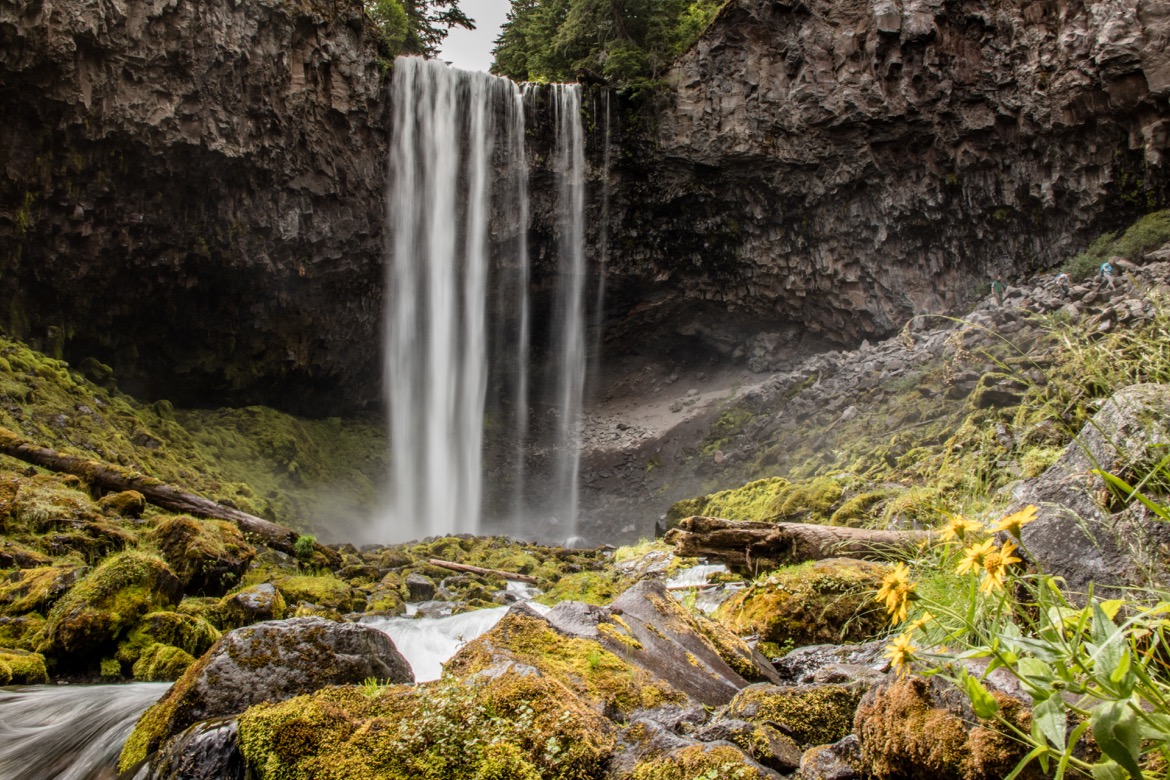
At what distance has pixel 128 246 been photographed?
625 inches

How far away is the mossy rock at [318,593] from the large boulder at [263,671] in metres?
4.10

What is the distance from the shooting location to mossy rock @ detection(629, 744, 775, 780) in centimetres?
202

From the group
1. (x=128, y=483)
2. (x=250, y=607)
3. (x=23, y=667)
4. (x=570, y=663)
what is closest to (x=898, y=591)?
(x=570, y=663)

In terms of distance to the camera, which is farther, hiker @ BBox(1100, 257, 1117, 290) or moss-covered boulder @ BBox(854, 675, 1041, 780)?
hiker @ BBox(1100, 257, 1117, 290)

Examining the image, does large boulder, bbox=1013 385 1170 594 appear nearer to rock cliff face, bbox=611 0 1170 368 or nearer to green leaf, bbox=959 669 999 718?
green leaf, bbox=959 669 999 718

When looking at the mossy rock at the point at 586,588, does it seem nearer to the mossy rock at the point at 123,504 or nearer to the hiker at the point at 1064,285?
the mossy rock at the point at 123,504

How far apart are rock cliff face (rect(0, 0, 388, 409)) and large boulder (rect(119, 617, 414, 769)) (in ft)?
47.6

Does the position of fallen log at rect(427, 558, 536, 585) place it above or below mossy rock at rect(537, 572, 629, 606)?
below

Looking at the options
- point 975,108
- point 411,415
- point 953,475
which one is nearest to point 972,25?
point 975,108

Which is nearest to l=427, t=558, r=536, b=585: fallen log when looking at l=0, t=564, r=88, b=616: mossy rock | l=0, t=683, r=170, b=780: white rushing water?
l=0, t=564, r=88, b=616: mossy rock

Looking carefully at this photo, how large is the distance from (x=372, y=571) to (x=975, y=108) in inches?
723

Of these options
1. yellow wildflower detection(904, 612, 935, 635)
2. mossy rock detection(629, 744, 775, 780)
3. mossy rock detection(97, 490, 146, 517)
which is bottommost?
mossy rock detection(97, 490, 146, 517)

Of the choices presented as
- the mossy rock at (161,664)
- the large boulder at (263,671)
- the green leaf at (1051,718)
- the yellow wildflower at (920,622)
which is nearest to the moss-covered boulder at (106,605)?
the mossy rock at (161,664)

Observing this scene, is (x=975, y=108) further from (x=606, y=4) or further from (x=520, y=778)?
(x=520, y=778)
